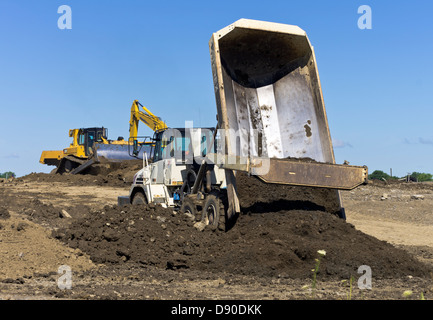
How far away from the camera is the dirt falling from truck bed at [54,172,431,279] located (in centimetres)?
727

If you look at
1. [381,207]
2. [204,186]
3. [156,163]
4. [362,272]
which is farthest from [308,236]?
[381,207]

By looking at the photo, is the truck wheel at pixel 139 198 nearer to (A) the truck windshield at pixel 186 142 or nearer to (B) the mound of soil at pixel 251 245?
(A) the truck windshield at pixel 186 142

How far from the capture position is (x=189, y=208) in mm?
10516

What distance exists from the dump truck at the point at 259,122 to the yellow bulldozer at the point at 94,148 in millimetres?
14066

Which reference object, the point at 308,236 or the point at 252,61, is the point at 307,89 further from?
the point at 308,236

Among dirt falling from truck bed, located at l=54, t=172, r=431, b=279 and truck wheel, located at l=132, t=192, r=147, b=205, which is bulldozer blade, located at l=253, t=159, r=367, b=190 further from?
truck wheel, located at l=132, t=192, r=147, b=205

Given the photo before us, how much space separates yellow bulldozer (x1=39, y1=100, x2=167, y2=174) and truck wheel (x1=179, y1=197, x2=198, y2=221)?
1357cm

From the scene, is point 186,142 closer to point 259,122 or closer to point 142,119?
point 259,122

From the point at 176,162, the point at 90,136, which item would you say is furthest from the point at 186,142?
the point at 90,136

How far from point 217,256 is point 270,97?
12.5 feet

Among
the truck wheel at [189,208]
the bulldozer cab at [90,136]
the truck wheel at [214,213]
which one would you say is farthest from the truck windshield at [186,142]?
the bulldozer cab at [90,136]

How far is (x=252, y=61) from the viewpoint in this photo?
1041cm

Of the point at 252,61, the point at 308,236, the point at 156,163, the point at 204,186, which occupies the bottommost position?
the point at 308,236
